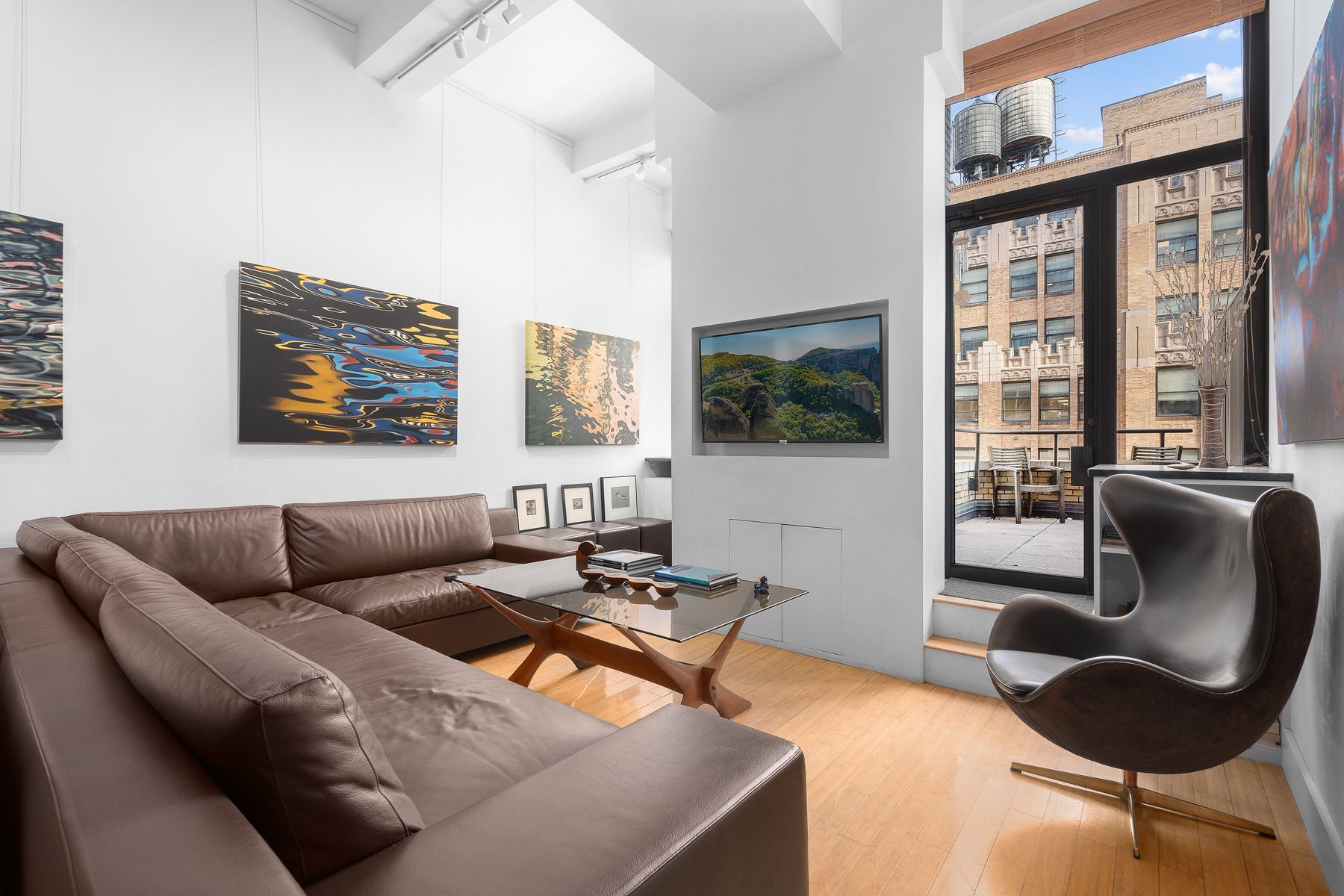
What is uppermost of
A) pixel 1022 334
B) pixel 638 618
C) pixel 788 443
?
pixel 1022 334

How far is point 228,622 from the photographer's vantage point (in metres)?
1.06

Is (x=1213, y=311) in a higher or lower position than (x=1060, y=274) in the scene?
lower

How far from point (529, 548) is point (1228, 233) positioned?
4018 millimetres

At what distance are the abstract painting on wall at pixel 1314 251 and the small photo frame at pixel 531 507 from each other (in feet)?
13.9

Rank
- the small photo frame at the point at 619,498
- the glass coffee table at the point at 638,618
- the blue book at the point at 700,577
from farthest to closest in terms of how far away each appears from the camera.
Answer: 1. the small photo frame at the point at 619,498
2. the blue book at the point at 700,577
3. the glass coffee table at the point at 638,618

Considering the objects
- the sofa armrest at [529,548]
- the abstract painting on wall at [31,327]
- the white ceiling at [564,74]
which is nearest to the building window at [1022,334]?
the sofa armrest at [529,548]

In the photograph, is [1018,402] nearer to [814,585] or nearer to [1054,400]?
[1054,400]

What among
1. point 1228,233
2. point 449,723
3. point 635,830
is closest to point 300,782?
point 635,830

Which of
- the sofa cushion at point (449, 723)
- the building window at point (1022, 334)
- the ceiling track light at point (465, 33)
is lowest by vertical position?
the sofa cushion at point (449, 723)

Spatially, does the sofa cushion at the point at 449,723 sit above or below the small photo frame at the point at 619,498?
below

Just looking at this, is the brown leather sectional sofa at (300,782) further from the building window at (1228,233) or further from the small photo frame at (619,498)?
the small photo frame at (619,498)

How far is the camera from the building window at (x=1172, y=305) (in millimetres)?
2992

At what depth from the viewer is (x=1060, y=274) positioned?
350 centimetres

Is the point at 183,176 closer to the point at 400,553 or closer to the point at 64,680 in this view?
the point at 400,553
